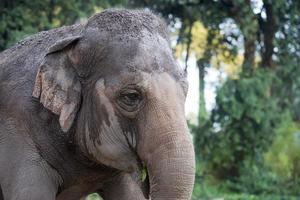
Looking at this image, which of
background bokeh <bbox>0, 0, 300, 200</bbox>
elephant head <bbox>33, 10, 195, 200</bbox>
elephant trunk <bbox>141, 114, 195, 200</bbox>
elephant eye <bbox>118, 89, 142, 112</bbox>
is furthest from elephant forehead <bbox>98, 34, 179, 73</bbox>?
background bokeh <bbox>0, 0, 300, 200</bbox>

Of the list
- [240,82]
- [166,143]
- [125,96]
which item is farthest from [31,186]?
[240,82]

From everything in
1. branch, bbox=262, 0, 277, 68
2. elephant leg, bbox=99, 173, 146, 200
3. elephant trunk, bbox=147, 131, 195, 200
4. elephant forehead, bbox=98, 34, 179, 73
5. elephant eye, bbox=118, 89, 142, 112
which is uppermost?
branch, bbox=262, 0, 277, 68

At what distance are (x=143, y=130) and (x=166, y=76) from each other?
0.33 m

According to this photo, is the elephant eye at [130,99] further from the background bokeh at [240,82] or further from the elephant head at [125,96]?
the background bokeh at [240,82]

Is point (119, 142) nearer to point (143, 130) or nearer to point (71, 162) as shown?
point (143, 130)

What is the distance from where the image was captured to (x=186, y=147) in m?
3.81

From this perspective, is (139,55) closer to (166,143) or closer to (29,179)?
(166,143)

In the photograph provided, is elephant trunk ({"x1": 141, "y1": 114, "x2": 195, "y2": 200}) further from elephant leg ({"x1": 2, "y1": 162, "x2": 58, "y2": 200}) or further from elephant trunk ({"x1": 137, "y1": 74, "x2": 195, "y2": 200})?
elephant leg ({"x1": 2, "y1": 162, "x2": 58, "y2": 200})

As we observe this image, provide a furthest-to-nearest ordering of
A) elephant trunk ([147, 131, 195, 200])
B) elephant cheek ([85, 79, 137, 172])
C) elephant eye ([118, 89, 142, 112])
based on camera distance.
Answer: elephant cheek ([85, 79, 137, 172]) → elephant eye ([118, 89, 142, 112]) → elephant trunk ([147, 131, 195, 200])

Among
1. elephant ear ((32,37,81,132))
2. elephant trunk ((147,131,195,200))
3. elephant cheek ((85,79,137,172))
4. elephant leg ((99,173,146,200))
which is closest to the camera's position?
elephant trunk ((147,131,195,200))

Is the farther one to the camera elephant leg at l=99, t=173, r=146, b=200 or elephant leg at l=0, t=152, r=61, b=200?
elephant leg at l=99, t=173, r=146, b=200

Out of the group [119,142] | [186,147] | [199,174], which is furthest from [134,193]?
[199,174]

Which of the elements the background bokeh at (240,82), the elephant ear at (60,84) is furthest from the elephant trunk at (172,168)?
the background bokeh at (240,82)

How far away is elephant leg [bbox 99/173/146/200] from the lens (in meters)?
4.85
